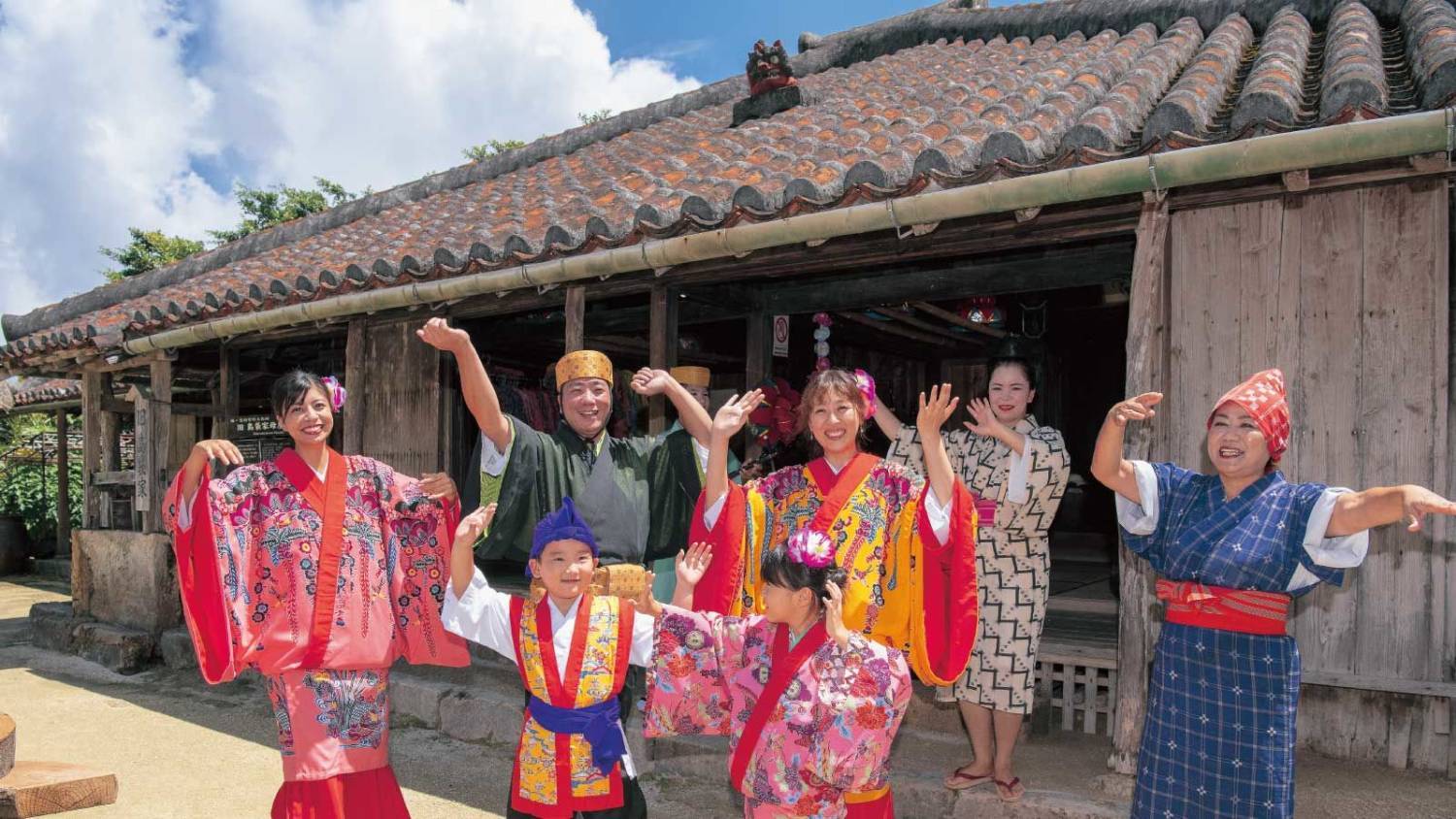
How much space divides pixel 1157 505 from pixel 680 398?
1.72 meters

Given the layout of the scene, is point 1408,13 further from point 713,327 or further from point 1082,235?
point 713,327

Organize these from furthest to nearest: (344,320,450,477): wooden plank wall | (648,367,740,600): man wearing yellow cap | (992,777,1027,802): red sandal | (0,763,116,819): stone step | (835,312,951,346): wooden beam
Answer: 1. (835,312,951,346): wooden beam
2. (344,320,450,477): wooden plank wall
3. (0,763,116,819): stone step
4. (992,777,1027,802): red sandal
5. (648,367,740,600): man wearing yellow cap

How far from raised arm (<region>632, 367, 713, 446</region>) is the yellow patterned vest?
0.84m

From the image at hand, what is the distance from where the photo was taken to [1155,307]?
420cm

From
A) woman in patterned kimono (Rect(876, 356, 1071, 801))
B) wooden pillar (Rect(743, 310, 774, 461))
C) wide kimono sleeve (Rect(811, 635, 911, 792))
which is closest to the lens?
wide kimono sleeve (Rect(811, 635, 911, 792))

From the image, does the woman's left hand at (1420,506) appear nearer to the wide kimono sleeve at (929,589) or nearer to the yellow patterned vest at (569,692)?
the wide kimono sleeve at (929,589)

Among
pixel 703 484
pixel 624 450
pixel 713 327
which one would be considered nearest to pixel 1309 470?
pixel 703 484

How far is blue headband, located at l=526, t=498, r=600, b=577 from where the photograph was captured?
3.11 meters

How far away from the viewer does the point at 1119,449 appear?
303 cm

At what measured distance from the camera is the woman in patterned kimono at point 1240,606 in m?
2.77

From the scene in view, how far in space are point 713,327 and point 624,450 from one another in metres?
5.34

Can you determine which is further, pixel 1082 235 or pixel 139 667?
pixel 139 667

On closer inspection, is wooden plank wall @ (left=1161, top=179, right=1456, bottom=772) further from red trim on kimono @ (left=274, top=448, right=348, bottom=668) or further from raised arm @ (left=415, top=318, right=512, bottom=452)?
red trim on kimono @ (left=274, top=448, right=348, bottom=668)

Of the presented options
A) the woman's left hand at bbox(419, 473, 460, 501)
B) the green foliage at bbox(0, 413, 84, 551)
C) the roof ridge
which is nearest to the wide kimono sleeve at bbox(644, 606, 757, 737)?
the woman's left hand at bbox(419, 473, 460, 501)
